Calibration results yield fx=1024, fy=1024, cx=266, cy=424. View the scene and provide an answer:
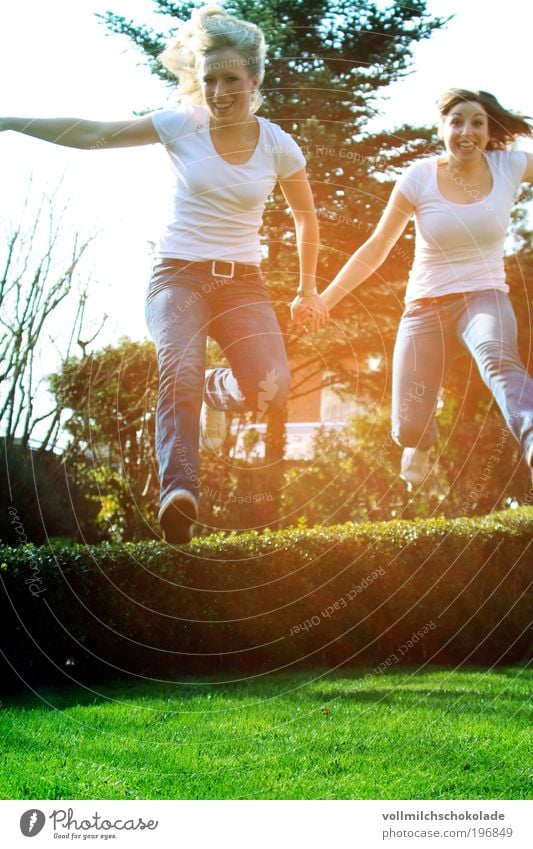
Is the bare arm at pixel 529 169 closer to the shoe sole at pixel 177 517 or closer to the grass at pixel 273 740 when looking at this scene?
the shoe sole at pixel 177 517

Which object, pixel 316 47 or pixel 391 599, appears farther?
pixel 391 599

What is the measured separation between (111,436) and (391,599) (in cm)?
275

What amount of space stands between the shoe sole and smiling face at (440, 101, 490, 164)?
2.26 m

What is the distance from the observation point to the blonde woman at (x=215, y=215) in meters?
4.79

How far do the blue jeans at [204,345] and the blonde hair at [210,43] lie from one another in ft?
3.23

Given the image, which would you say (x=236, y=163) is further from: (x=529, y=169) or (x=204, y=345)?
(x=529, y=169)

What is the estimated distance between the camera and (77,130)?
5008 mm

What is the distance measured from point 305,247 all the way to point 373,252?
35 cm

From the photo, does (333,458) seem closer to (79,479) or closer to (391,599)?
(391,599)

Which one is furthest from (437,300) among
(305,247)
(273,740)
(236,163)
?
(273,740)
